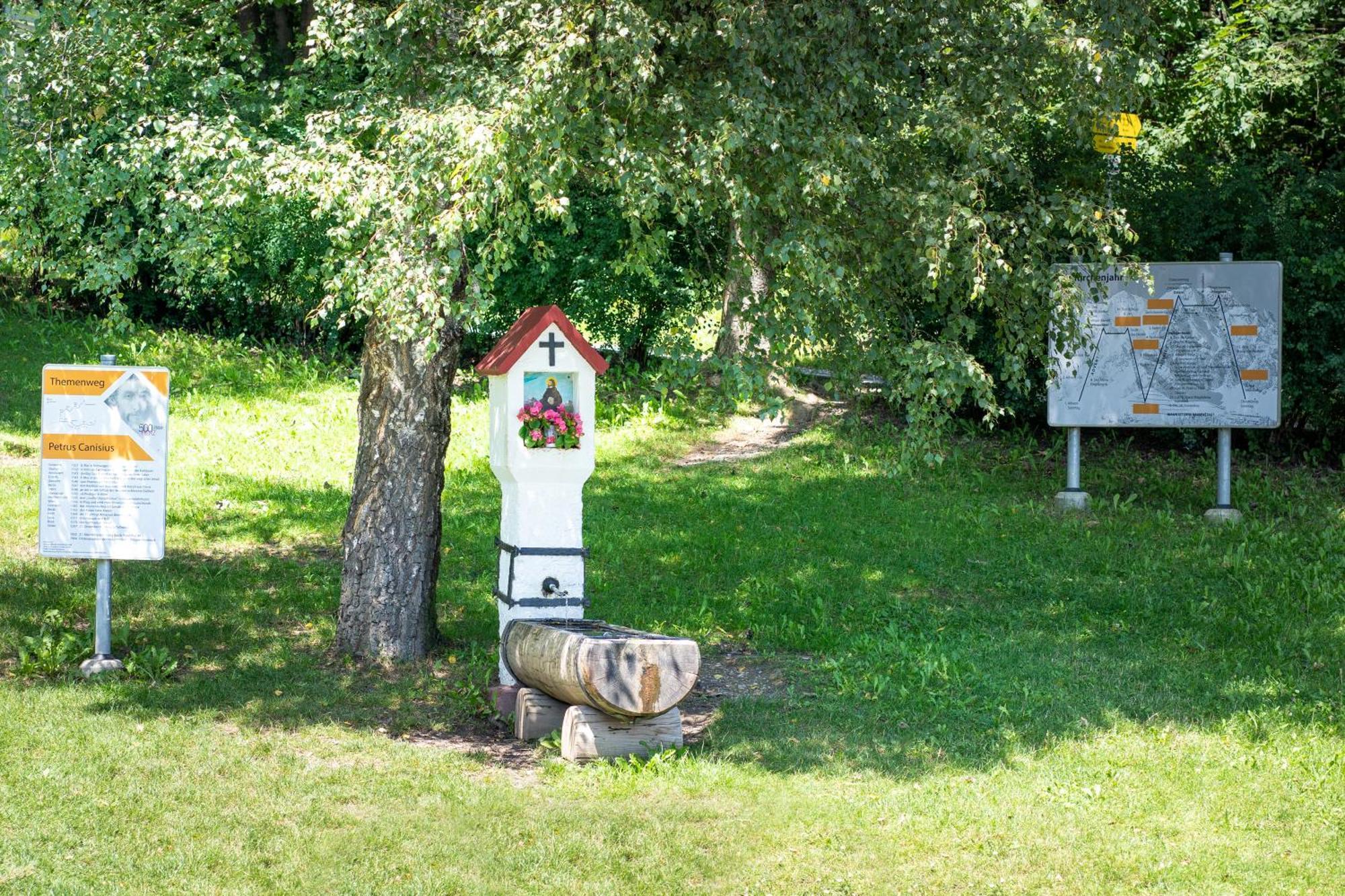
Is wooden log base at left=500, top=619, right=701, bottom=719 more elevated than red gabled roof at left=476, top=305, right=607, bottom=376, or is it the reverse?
red gabled roof at left=476, top=305, right=607, bottom=376

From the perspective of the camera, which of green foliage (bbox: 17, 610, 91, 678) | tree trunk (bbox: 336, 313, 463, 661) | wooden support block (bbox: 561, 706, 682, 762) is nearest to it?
wooden support block (bbox: 561, 706, 682, 762)

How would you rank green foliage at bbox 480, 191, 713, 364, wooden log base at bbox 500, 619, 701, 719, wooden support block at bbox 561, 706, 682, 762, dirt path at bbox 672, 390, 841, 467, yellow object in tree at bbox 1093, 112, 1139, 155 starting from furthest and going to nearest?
green foliage at bbox 480, 191, 713, 364 < dirt path at bbox 672, 390, 841, 467 < yellow object in tree at bbox 1093, 112, 1139, 155 < wooden support block at bbox 561, 706, 682, 762 < wooden log base at bbox 500, 619, 701, 719

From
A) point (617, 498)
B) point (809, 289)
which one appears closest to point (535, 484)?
point (809, 289)

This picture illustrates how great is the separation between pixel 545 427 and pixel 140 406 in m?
2.43

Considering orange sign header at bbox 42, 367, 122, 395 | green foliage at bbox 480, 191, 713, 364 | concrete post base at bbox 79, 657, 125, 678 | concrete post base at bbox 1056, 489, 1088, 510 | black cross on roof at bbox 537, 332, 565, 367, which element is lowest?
concrete post base at bbox 79, 657, 125, 678

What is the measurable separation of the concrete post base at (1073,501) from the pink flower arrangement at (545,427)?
6.36 metres

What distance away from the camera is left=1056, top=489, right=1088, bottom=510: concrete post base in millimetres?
12109

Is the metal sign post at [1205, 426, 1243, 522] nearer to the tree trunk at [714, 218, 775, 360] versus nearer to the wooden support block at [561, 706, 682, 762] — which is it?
the tree trunk at [714, 218, 775, 360]

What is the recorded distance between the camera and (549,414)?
720 cm

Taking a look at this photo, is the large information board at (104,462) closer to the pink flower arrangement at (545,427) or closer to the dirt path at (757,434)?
the pink flower arrangement at (545,427)

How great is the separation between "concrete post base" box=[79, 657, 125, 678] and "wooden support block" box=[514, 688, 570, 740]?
247cm

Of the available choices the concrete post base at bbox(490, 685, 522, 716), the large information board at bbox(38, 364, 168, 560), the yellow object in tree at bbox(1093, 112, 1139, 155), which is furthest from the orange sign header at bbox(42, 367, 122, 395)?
the yellow object in tree at bbox(1093, 112, 1139, 155)

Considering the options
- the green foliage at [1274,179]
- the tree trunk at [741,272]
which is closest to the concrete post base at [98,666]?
the tree trunk at [741,272]

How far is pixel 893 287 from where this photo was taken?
8.08 metres
